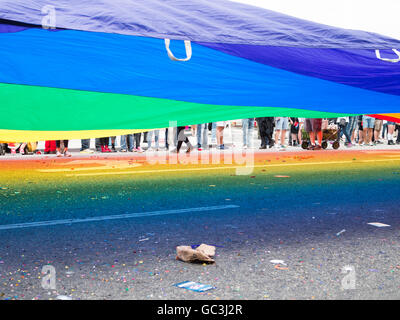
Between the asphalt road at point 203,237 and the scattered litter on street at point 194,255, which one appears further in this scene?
the scattered litter on street at point 194,255

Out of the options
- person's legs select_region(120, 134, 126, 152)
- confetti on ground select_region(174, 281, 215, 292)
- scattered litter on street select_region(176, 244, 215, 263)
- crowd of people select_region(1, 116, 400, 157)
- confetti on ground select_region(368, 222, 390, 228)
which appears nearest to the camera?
confetti on ground select_region(174, 281, 215, 292)

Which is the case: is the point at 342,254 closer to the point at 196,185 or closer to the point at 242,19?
the point at 242,19

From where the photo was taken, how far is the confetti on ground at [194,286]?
8.87ft

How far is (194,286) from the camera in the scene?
108 inches

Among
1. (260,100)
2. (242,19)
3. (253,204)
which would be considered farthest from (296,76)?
(253,204)

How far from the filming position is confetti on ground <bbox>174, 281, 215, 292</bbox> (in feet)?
8.87

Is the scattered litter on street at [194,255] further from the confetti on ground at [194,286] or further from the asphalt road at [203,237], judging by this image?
the confetti on ground at [194,286]

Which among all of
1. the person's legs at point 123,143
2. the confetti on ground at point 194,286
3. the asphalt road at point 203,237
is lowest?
the confetti on ground at point 194,286

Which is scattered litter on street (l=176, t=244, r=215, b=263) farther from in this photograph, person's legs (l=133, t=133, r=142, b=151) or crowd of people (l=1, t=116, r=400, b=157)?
person's legs (l=133, t=133, r=142, b=151)

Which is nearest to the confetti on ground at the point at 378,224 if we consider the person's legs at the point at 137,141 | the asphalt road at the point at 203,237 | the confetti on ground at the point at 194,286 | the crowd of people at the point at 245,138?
the asphalt road at the point at 203,237

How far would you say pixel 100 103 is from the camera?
5.09m

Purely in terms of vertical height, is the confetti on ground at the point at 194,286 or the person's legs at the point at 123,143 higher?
the person's legs at the point at 123,143

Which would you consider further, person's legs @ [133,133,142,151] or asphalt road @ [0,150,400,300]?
person's legs @ [133,133,142,151]

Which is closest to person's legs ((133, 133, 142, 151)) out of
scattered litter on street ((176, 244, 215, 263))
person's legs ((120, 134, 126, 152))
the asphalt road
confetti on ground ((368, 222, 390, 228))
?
person's legs ((120, 134, 126, 152))
